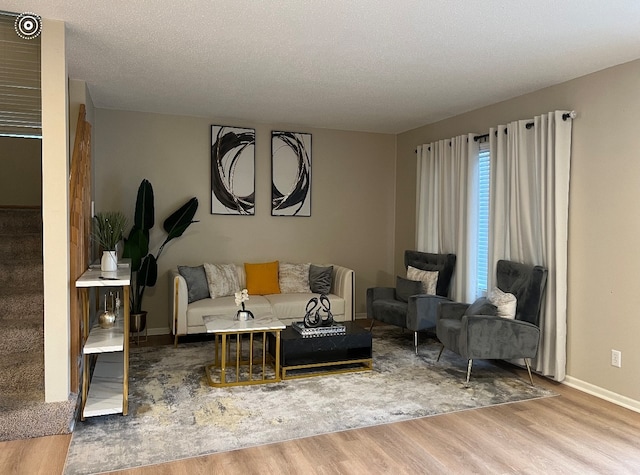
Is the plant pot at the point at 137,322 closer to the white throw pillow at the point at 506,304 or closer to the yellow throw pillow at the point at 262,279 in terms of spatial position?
the yellow throw pillow at the point at 262,279

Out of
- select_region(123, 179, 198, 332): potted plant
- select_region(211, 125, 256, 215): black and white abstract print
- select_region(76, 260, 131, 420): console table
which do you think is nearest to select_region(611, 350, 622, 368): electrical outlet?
select_region(76, 260, 131, 420): console table

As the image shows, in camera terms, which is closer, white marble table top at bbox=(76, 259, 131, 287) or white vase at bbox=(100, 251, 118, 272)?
white marble table top at bbox=(76, 259, 131, 287)

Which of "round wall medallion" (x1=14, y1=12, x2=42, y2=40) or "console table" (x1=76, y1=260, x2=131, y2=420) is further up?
"round wall medallion" (x1=14, y1=12, x2=42, y2=40)

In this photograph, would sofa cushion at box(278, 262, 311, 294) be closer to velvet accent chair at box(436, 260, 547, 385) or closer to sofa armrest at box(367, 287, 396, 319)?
sofa armrest at box(367, 287, 396, 319)

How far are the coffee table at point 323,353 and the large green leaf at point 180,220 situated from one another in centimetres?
179

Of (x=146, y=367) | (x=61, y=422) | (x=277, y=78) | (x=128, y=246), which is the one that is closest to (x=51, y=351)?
(x=61, y=422)

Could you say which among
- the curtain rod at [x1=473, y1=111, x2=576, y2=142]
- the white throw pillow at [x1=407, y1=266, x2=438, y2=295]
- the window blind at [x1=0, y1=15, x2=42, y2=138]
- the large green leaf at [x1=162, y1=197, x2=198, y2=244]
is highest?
the window blind at [x1=0, y1=15, x2=42, y2=138]

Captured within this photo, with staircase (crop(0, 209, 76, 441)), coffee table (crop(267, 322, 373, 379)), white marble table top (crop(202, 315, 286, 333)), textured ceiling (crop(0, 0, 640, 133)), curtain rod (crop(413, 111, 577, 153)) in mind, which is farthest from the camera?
coffee table (crop(267, 322, 373, 379))

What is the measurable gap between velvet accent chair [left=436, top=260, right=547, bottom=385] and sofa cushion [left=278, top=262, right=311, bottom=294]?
2.04 metres

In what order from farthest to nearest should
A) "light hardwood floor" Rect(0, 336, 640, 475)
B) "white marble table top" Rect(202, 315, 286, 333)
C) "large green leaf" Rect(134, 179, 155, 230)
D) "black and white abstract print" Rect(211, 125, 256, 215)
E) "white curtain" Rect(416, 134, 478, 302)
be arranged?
1. "black and white abstract print" Rect(211, 125, 256, 215)
2. "large green leaf" Rect(134, 179, 155, 230)
3. "white curtain" Rect(416, 134, 478, 302)
4. "white marble table top" Rect(202, 315, 286, 333)
5. "light hardwood floor" Rect(0, 336, 640, 475)

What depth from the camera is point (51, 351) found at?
308 cm

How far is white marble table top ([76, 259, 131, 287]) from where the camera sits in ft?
10.5

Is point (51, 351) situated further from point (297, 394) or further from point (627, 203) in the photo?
point (627, 203)

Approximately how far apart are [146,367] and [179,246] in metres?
1.79
